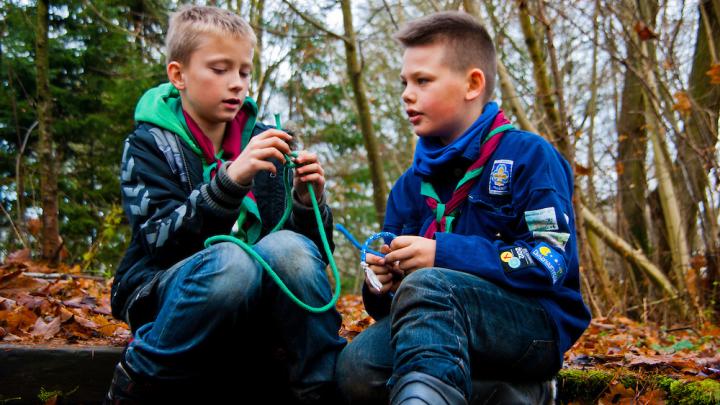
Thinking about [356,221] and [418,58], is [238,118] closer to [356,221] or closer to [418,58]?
[418,58]

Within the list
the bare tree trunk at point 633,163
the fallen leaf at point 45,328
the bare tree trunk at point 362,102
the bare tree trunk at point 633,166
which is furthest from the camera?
the bare tree trunk at point 633,163

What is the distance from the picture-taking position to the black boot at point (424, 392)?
1.76 metres

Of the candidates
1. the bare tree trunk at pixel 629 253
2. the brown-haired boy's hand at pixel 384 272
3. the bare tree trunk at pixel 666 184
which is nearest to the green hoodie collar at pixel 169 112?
the brown-haired boy's hand at pixel 384 272

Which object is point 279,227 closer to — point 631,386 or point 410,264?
point 410,264

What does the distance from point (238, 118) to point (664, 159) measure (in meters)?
5.48

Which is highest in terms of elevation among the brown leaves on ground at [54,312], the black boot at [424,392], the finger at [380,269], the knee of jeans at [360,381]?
the finger at [380,269]

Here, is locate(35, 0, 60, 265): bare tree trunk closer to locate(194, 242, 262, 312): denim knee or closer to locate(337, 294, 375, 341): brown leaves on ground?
locate(337, 294, 375, 341): brown leaves on ground

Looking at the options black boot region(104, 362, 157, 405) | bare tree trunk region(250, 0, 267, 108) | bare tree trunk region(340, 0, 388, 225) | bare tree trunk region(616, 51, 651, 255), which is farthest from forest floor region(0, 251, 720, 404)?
bare tree trunk region(250, 0, 267, 108)

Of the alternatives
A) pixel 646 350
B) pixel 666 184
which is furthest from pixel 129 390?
pixel 666 184

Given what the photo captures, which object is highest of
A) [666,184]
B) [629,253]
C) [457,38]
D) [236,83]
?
[457,38]

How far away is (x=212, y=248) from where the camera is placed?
223 cm

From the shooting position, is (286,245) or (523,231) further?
(286,245)

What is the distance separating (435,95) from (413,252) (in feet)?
2.26

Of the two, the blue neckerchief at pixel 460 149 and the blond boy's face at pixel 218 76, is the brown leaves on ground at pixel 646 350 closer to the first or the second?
the blue neckerchief at pixel 460 149
